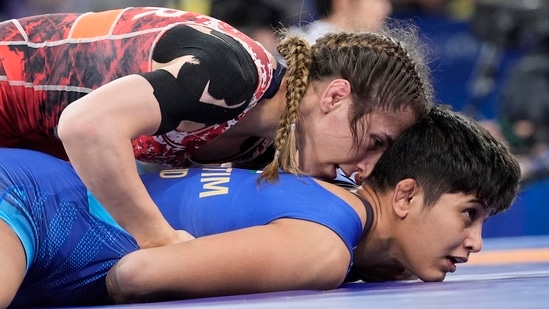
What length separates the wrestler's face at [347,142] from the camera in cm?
240

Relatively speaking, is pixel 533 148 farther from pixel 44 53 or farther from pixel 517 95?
pixel 44 53

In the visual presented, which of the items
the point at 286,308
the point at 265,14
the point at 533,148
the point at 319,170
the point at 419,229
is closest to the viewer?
the point at 286,308

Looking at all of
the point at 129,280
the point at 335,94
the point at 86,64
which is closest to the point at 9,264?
the point at 129,280

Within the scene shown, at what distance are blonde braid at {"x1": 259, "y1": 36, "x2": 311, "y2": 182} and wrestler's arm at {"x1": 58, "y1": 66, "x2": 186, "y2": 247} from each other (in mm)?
294

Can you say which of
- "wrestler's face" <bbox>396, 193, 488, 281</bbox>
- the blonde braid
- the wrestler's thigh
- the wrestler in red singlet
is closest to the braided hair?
the blonde braid

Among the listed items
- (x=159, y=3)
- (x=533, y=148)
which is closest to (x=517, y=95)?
(x=533, y=148)

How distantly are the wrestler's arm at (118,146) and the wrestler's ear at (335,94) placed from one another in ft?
1.56

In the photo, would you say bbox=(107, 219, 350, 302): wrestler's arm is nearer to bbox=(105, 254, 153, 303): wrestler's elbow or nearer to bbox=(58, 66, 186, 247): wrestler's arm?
bbox=(105, 254, 153, 303): wrestler's elbow

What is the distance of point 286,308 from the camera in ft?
5.58

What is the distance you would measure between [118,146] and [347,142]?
62cm

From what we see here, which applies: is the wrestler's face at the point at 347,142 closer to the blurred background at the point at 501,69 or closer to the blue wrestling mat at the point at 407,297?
the blue wrestling mat at the point at 407,297

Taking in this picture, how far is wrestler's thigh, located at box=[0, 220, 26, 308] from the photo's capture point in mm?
1904

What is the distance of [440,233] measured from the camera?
2291 millimetres

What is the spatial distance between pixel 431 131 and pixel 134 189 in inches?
29.8
